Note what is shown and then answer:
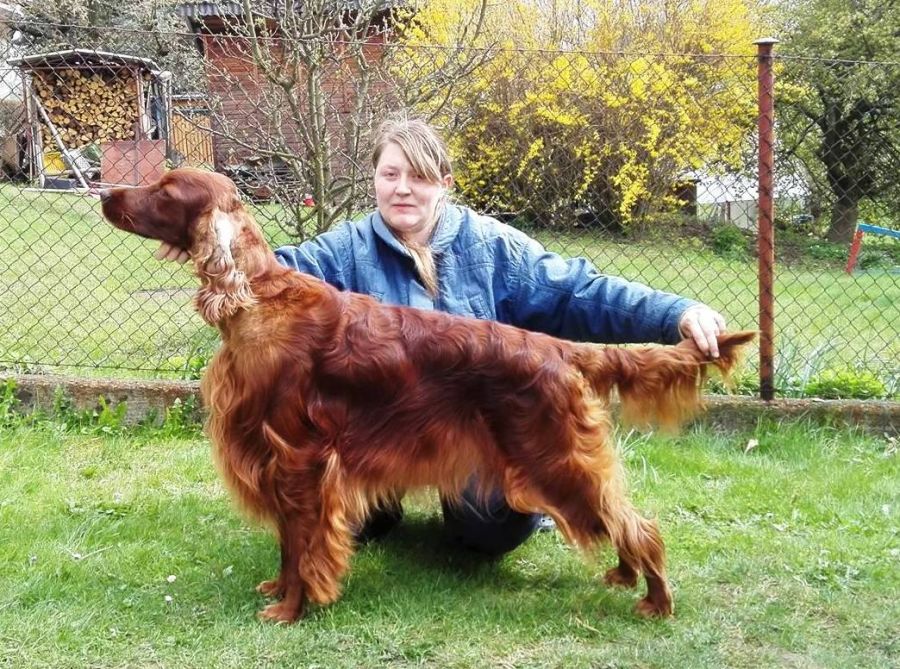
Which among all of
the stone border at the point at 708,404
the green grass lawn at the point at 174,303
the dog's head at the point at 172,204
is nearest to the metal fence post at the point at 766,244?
the stone border at the point at 708,404

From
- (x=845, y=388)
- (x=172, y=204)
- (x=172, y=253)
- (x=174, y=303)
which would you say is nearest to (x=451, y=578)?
(x=172, y=253)

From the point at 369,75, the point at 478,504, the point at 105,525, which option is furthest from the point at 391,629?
the point at 369,75

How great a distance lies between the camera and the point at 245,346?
2.60 m

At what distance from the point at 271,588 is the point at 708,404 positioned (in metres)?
2.35

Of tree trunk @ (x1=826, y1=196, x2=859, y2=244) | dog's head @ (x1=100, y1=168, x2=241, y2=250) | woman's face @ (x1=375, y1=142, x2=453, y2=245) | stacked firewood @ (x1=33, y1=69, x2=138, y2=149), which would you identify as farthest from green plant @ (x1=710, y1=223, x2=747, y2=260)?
stacked firewood @ (x1=33, y1=69, x2=138, y2=149)

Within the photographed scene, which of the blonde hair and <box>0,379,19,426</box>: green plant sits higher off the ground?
the blonde hair

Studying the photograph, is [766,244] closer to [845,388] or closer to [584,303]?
[845,388]

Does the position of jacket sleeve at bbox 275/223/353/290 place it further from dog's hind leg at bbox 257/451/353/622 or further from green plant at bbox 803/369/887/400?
green plant at bbox 803/369/887/400

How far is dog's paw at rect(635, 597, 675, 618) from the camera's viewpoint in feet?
8.97

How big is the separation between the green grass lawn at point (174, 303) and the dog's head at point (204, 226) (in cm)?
207

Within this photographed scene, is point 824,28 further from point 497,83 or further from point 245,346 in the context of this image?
point 245,346

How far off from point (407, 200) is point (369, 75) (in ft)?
5.95

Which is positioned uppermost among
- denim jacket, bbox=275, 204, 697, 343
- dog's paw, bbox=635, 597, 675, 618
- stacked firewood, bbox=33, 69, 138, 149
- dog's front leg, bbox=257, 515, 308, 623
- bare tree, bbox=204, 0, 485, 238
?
stacked firewood, bbox=33, 69, 138, 149

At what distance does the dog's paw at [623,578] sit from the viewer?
292cm
